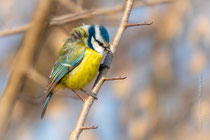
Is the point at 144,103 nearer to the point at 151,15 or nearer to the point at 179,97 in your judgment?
the point at 179,97

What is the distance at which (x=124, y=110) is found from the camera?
14.8ft

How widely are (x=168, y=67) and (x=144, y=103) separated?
0.52 metres

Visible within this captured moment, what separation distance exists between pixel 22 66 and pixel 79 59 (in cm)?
171

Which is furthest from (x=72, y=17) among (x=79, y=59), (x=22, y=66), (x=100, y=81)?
(x=79, y=59)

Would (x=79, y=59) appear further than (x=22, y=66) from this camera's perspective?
Yes

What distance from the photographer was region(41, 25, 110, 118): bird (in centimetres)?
316

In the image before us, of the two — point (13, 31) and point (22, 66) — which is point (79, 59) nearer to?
point (13, 31)

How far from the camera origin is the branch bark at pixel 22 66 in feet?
4.77

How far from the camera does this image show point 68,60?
331cm

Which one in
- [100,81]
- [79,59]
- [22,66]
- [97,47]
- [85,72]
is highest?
[97,47]

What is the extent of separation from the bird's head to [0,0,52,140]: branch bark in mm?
1368

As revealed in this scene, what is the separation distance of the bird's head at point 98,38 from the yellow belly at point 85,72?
0.05m

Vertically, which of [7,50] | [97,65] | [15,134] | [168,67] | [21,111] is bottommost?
[15,134]

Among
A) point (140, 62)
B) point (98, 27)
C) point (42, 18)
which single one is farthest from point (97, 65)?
point (140, 62)
